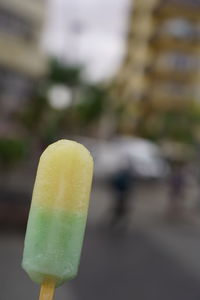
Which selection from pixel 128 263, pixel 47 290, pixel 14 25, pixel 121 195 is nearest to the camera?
pixel 47 290

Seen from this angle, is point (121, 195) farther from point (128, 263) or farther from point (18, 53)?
point (18, 53)

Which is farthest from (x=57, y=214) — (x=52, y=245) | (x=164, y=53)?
(x=164, y=53)

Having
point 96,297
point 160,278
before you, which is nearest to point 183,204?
point 160,278

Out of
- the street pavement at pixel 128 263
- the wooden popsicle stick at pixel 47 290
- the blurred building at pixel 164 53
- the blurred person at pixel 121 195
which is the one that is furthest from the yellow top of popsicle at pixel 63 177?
the blurred building at pixel 164 53

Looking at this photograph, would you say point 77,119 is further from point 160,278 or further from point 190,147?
point 160,278

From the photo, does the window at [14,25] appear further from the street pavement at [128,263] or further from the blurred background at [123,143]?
the street pavement at [128,263]

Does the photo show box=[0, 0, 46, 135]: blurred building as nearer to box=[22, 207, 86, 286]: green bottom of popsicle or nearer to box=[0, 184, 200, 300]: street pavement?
box=[0, 184, 200, 300]: street pavement
